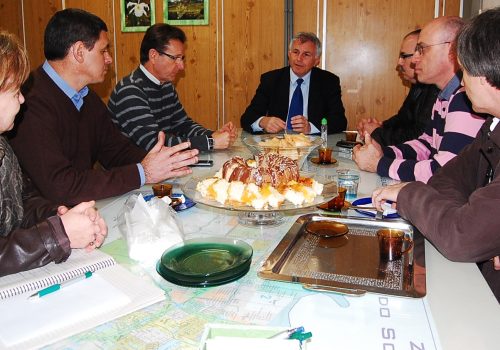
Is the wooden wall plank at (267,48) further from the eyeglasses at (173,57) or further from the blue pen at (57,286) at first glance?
the blue pen at (57,286)

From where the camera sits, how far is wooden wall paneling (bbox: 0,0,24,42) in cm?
533

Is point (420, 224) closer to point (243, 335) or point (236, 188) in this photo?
point (236, 188)

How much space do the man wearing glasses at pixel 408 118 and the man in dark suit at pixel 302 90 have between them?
0.51m

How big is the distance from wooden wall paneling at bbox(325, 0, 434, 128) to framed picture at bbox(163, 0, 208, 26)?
122 centimetres

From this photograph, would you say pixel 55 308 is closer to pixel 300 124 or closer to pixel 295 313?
pixel 295 313

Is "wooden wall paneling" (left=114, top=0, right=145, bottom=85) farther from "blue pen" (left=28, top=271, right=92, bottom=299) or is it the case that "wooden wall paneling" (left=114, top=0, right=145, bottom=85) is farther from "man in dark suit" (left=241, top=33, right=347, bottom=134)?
"blue pen" (left=28, top=271, right=92, bottom=299)

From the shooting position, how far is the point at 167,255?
1.16 m

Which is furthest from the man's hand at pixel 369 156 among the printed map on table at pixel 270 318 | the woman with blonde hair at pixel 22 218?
the woman with blonde hair at pixel 22 218

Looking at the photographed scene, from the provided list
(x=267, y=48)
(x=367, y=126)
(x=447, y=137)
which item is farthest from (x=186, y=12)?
(x=447, y=137)

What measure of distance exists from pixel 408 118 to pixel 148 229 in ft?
8.11

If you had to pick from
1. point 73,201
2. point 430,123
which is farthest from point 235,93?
point 73,201

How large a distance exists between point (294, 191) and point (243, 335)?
29.6 inches

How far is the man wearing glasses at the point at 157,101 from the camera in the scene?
2650 mm

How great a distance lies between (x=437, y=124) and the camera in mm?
2332
